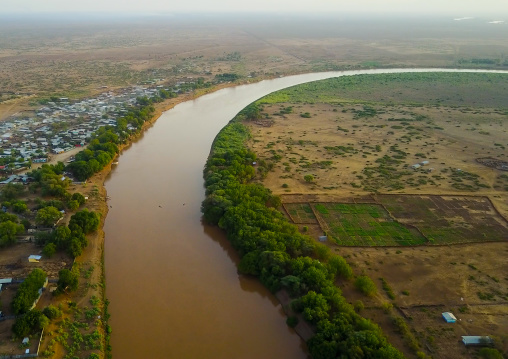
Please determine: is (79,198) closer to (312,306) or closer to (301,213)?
(301,213)

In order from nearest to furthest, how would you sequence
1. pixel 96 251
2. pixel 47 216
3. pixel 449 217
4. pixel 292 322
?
pixel 292 322, pixel 96 251, pixel 47 216, pixel 449 217

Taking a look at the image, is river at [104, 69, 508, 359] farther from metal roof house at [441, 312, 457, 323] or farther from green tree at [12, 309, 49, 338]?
metal roof house at [441, 312, 457, 323]

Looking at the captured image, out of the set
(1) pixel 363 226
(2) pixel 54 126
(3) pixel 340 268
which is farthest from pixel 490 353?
(2) pixel 54 126

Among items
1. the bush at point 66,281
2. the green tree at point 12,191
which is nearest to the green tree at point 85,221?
the bush at point 66,281

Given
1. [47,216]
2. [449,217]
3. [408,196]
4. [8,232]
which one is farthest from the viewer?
[408,196]

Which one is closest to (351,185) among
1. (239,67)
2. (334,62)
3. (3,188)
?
(3,188)

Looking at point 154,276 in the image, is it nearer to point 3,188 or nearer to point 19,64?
point 3,188

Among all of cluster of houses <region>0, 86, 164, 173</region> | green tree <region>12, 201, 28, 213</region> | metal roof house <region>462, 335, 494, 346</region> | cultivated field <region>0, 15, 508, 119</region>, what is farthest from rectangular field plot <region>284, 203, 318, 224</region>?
cultivated field <region>0, 15, 508, 119</region>
